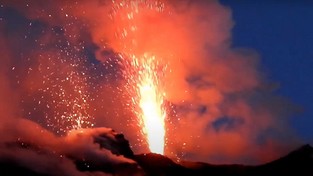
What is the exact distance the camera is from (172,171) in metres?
51.2

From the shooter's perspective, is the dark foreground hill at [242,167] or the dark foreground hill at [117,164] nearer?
the dark foreground hill at [117,164]

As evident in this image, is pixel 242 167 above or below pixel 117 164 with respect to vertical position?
above

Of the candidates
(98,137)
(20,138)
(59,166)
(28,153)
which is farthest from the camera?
(98,137)

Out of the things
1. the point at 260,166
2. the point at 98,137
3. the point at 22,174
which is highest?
the point at 260,166

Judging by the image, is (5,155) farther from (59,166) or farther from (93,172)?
(93,172)

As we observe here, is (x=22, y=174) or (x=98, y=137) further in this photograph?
(x=98, y=137)

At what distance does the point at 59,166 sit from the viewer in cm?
3156

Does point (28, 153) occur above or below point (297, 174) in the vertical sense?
below

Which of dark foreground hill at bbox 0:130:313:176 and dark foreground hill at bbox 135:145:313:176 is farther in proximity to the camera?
dark foreground hill at bbox 135:145:313:176

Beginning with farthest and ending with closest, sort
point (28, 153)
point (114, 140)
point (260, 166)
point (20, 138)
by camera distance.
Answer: point (260, 166) < point (114, 140) < point (28, 153) < point (20, 138)

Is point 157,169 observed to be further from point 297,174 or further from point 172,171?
point 297,174

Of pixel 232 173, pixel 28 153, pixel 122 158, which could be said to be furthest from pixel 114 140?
pixel 232 173

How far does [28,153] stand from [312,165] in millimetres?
27112

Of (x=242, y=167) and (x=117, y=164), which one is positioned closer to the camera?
(x=117, y=164)
